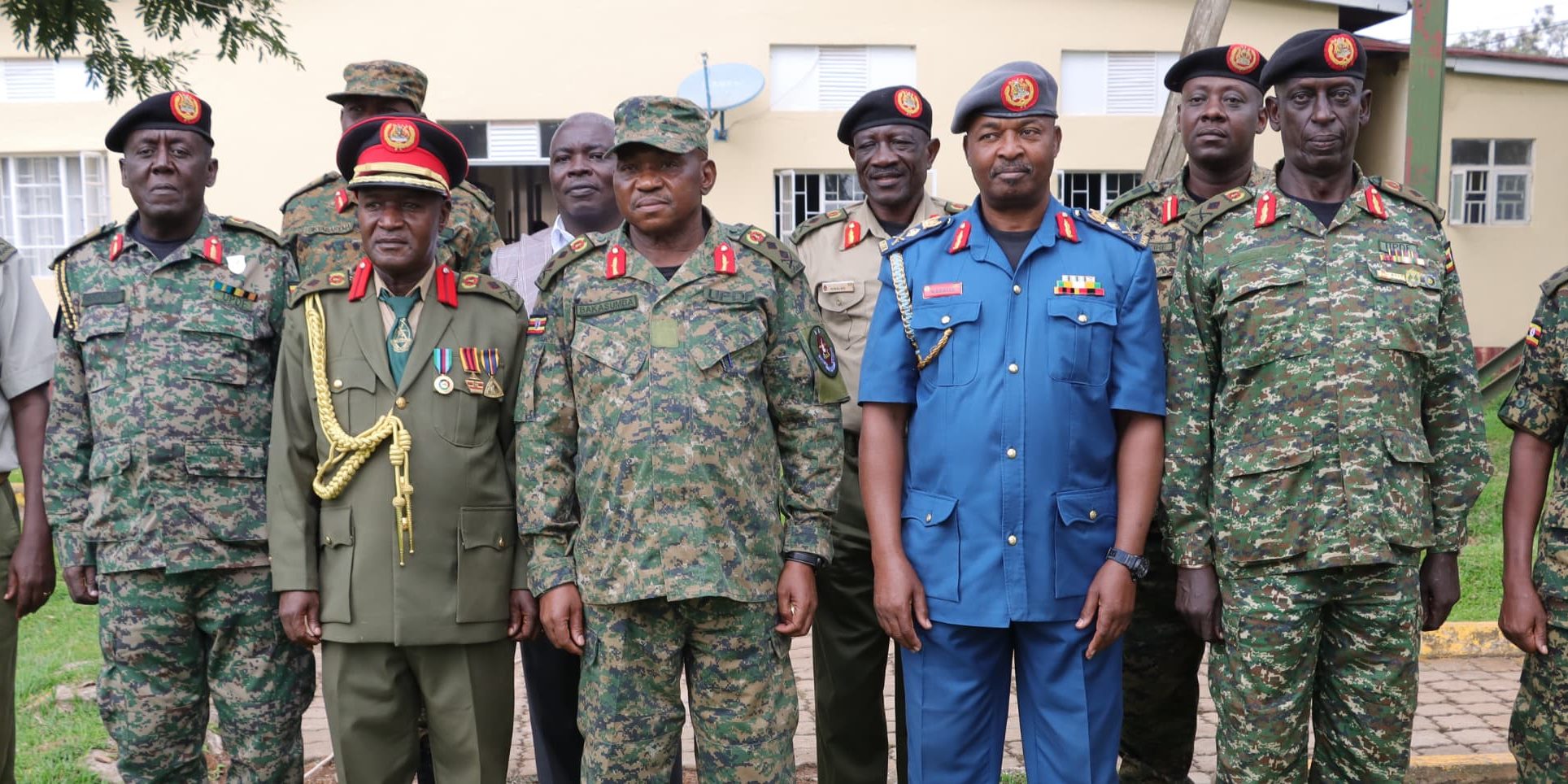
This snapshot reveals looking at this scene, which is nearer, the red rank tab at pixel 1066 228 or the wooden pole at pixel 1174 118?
the red rank tab at pixel 1066 228

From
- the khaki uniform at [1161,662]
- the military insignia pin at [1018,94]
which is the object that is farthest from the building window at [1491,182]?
the military insignia pin at [1018,94]

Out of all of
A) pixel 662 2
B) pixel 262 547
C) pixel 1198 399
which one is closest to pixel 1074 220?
pixel 1198 399

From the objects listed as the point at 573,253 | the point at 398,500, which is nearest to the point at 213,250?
the point at 398,500

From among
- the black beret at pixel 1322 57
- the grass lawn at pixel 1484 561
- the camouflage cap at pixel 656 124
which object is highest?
the black beret at pixel 1322 57

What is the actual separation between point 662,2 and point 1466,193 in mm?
10811

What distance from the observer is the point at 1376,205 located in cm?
311

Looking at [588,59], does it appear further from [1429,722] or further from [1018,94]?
[1018,94]

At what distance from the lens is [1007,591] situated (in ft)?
9.89

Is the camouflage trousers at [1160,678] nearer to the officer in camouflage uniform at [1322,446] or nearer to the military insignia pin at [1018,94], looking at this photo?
the officer in camouflage uniform at [1322,446]

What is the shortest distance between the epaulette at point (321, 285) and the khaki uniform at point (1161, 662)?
7.72 feet

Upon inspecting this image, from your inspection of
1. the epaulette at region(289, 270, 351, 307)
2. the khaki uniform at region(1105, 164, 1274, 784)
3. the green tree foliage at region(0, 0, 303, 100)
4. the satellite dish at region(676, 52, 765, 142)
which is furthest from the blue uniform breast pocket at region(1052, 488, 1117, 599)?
the satellite dish at region(676, 52, 765, 142)

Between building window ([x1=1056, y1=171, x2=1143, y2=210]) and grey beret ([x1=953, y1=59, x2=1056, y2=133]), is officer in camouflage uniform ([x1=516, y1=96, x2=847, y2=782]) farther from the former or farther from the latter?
building window ([x1=1056, y1=171, x2=1143, y2=210])

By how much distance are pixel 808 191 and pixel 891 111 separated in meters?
11.3

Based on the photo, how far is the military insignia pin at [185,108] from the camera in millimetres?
3488
